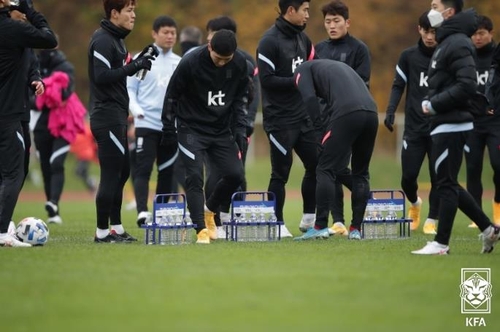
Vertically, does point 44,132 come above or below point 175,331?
above

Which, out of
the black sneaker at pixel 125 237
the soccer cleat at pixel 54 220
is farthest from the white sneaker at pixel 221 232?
the soccer cleat at pixel 54 220

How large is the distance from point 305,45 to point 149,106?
2.72m

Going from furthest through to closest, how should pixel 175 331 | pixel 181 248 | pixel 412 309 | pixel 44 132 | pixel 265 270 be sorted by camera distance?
pixel 44 132
pixel 181 248
pixel 265 270
pixel 412 309
pixel 175 331

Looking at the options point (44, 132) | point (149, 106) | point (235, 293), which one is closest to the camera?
point (235, 293)

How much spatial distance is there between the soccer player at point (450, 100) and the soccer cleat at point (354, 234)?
6.57ft

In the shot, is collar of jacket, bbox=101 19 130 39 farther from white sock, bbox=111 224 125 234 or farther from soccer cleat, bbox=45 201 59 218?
soccer cleat, bbox=45 201 59 218

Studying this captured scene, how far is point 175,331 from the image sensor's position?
6.98 m

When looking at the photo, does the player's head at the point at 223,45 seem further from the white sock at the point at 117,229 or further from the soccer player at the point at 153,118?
the soccer player at the point at 153,118

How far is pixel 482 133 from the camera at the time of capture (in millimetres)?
15125

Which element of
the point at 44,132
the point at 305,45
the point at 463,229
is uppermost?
the point at 305,45

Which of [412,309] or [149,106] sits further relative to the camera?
[149,106]

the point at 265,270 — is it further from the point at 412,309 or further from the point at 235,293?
the point at 412,309

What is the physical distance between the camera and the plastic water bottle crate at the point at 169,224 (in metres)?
12.0

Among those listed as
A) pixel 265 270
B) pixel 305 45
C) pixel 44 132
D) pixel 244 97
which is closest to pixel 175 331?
pixel 265 270
